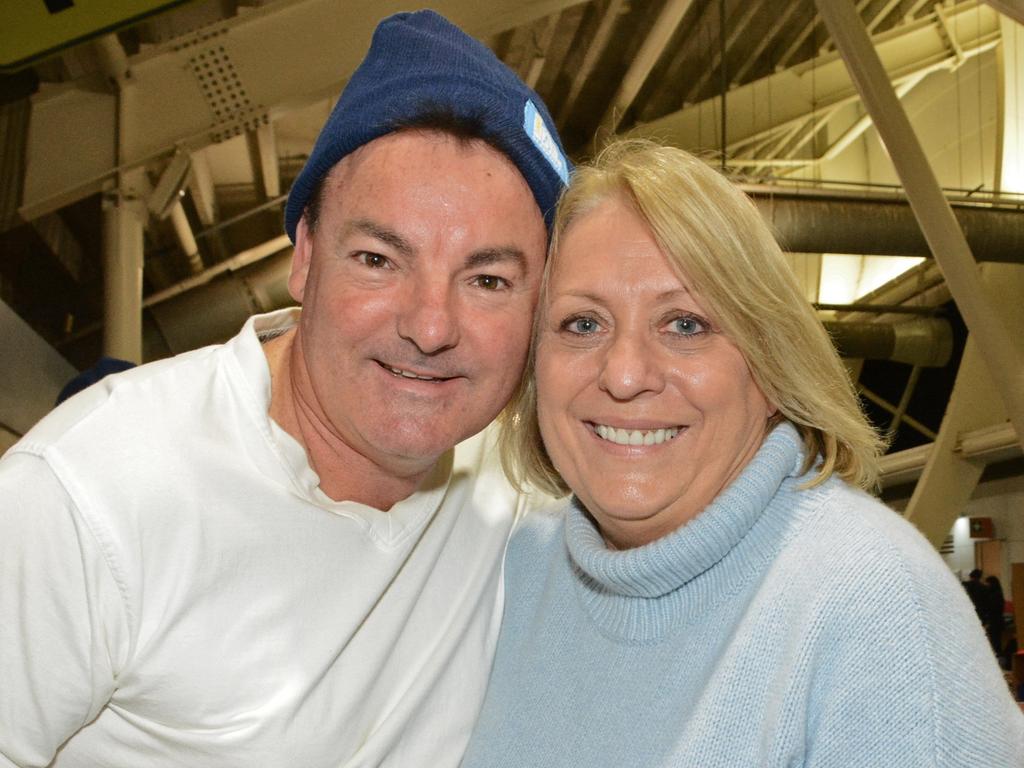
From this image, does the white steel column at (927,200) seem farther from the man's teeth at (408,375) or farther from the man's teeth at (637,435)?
the man's teeth at (408,375)

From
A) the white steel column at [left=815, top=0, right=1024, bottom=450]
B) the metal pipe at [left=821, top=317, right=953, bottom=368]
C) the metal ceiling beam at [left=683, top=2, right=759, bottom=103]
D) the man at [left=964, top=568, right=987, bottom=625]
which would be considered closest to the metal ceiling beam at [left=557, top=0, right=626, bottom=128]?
the metal ceiling beam at [left=683, top=2, right=759, bottom=103]

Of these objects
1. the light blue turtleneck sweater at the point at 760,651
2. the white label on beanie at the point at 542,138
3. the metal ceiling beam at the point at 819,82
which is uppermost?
the metal ceiling beam at the point at 819,82

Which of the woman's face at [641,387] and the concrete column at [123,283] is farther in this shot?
the concrete column at [123,283]

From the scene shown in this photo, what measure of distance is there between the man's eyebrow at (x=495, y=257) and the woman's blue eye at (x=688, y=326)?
Answer: 309 millimetres

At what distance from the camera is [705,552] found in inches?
68.9

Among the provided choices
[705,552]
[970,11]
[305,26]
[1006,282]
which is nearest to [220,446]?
[705,552]

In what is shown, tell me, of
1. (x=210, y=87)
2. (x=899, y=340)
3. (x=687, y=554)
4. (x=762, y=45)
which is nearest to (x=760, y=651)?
(x=687, y=554)

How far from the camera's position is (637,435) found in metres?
1.88

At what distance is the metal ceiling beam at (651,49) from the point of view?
8766 mm

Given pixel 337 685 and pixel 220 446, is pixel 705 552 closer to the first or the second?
pixel 337 685

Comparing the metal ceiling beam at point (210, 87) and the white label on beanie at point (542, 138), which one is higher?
the metal ceiling beam at point (210, 87)

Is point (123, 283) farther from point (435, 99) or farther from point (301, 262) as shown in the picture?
point (435, 99)

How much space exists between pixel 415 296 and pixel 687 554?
2.12ft

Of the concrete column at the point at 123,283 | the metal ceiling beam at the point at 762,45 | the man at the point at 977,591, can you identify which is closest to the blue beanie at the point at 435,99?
the concrete column at the point at 123,283
